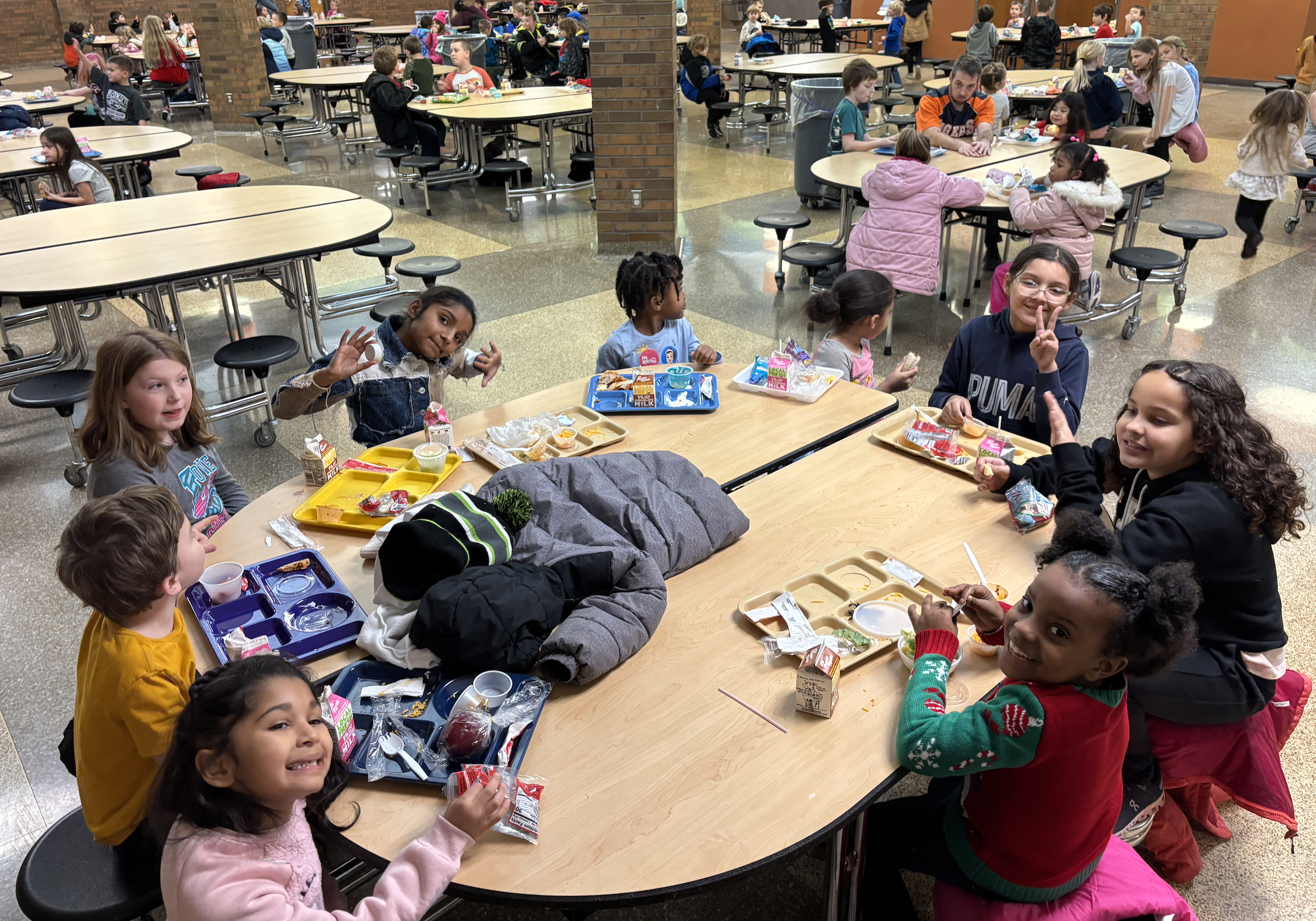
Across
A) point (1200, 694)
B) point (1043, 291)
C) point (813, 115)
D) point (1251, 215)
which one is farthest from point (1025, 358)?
point (1251, 215)

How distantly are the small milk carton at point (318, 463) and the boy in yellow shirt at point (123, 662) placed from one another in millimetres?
748

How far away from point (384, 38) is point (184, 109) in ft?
18.4

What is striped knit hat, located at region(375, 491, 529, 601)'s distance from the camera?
1.94 m

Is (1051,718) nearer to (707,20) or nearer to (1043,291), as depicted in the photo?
(1043,291)

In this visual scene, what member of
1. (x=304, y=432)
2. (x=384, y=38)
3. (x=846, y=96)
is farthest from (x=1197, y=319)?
(x=384, y=38)

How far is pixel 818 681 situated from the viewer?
177 centimetres

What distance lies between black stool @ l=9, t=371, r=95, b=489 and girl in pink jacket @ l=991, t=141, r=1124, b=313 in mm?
4682

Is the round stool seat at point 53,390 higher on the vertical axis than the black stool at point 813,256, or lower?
lower

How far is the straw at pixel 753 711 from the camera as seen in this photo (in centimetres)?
179

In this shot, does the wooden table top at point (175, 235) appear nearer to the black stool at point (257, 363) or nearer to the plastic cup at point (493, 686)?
the black stool at point (257, 363)

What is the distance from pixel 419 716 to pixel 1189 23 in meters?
16.8

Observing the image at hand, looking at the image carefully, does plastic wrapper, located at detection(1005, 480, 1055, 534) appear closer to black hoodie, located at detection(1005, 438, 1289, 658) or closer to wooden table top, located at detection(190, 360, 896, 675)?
black hoodie, located at detection(1005, 438, 1289, 658)

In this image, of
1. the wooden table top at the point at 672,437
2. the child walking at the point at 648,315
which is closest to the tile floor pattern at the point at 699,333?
the wooden table top at the point at 672,437

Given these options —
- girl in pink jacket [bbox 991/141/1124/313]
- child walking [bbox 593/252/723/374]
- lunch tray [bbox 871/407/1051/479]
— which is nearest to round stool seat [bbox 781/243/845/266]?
girl in pink jacket [bbox 991/141/1124/313]
